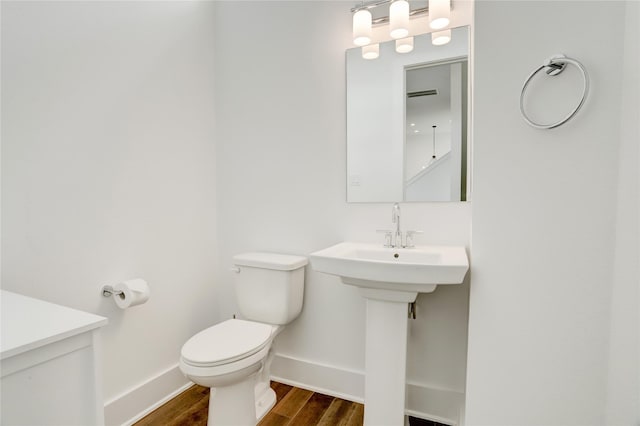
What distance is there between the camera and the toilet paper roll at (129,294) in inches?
59.1

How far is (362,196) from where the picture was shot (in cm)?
178

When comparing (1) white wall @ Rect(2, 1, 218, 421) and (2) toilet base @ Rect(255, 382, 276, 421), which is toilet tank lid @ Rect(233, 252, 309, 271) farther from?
(2) toilet base @ Rect(255, 382, 276, 421)

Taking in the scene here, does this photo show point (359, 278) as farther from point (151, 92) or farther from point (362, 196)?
point (151, 92)

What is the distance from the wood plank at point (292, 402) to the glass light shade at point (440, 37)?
6.66ft

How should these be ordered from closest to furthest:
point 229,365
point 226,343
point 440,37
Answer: point 229,365, point 226,343, point 440,37

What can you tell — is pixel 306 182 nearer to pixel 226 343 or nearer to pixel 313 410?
pixel 226 343

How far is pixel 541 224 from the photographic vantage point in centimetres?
107

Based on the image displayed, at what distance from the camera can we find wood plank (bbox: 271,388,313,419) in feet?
5.65

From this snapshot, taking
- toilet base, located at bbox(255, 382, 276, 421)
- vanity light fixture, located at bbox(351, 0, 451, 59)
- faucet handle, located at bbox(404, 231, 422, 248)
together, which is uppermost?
vanity light fixture, located at bbox(351, 0, 451, 59)

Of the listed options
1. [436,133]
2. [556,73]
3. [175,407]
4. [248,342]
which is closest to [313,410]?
[248,342]

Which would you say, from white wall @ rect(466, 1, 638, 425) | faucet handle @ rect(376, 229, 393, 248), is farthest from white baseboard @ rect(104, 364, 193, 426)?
white wall @ rect(466, 1, 638, 425)

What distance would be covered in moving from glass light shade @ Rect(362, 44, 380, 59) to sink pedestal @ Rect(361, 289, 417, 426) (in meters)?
1.23

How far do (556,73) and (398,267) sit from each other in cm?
81

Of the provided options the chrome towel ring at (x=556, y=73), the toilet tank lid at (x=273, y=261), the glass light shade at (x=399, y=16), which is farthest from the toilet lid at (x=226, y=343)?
the glass light shade at (x=399, y=16)
